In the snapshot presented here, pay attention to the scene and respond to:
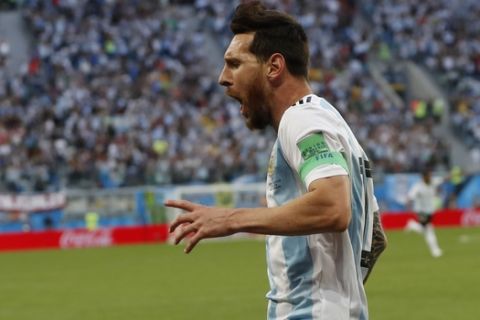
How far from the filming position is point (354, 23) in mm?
44125

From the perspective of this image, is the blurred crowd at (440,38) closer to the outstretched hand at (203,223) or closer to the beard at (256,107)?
the beard at (256,107)

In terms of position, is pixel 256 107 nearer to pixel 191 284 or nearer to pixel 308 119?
pixel 308 119

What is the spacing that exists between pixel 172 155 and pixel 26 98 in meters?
5.12

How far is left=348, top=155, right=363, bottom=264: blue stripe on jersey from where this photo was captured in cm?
412

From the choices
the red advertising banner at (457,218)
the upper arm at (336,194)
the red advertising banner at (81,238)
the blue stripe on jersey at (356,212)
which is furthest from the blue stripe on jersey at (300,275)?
the red advertising banner at (457,218)

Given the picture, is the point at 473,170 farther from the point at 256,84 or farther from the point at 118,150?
the point at 256,84

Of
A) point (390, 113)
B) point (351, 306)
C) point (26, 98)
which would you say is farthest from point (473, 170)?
point (351, 306)

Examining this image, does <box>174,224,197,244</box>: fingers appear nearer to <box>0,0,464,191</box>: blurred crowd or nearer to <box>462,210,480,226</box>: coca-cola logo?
<box>0,0,464,191</box>: blurred crowd

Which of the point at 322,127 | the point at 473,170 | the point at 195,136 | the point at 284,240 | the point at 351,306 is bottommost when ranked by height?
the point at 473,170

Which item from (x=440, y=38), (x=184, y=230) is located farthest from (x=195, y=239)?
(x=440, y=38)

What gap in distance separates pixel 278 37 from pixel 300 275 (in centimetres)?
89

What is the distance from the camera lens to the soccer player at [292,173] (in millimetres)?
3863

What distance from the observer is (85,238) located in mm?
32938

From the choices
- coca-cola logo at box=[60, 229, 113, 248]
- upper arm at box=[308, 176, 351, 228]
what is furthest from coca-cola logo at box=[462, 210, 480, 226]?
upper arm at box=[308, 176, 351, 228]
